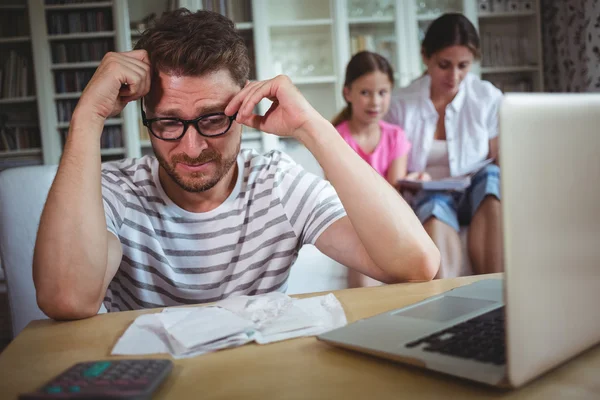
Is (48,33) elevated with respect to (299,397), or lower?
elevated

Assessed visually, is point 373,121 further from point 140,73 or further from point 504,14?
point 504,14

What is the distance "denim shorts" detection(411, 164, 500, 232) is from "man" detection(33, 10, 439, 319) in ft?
3.26

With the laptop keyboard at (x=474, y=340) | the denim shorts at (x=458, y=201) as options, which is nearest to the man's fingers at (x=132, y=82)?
the laptop keyboard at (x=474, y=340)

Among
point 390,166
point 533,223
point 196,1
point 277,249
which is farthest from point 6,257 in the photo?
point 196,1

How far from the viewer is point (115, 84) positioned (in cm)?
105

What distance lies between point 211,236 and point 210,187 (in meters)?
0.10

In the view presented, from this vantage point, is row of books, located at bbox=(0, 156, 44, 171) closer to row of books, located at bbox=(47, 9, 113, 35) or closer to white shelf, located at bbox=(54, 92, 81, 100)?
white shelf, located at bbox=(54, 92, 81, 100)

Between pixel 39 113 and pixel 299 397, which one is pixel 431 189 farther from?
pixel 39 113

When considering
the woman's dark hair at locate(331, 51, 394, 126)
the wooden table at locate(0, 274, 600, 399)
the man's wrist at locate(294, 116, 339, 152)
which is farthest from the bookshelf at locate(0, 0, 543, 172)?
the wooden table at locate(0, 274, 600, 399)

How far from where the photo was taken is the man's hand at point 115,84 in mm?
1031

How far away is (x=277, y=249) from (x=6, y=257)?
2.22 feet

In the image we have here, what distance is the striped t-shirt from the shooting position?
110 cm

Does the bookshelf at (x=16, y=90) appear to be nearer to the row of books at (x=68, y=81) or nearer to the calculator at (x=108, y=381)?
the row of books at (x=68, y=81)

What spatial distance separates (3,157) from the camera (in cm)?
401
